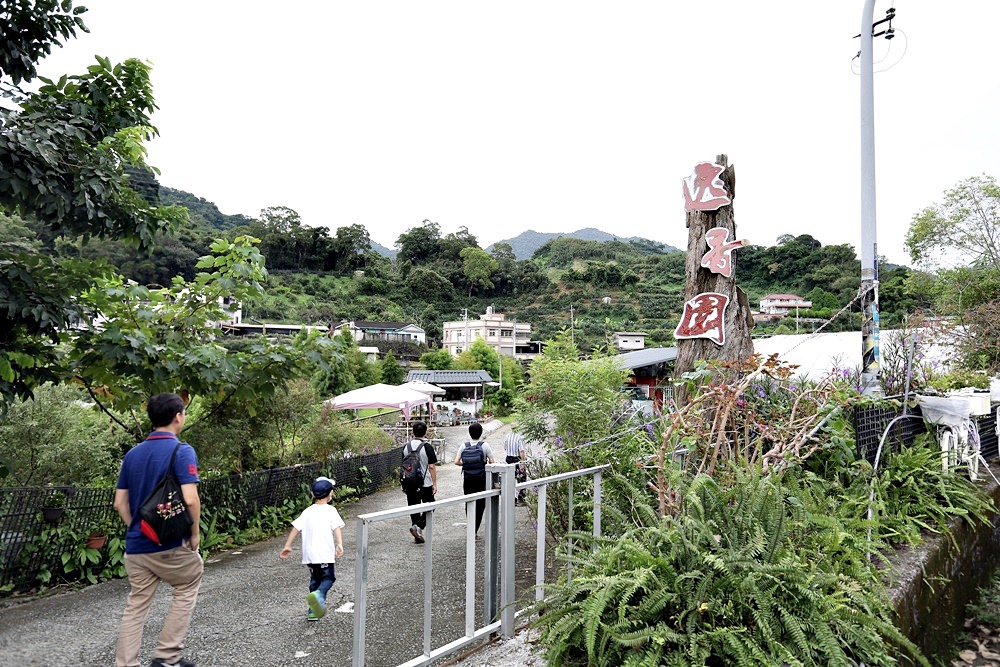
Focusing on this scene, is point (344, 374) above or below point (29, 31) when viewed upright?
below

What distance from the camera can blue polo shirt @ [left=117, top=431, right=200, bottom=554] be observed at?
320 centimetres

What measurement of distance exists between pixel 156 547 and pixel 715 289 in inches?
186

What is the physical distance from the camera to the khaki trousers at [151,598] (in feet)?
10.6

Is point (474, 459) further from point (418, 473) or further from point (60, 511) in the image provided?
point (60, 511)

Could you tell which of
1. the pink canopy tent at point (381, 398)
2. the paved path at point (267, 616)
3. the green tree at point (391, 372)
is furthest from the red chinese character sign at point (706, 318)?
the green tree at point (391, 372)

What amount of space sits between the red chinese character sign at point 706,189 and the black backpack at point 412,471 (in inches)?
146

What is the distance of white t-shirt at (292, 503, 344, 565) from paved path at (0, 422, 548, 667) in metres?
0.47

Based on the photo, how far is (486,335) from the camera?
242 ft

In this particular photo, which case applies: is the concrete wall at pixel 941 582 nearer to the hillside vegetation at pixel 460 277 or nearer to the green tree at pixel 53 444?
the green tree at pixel 53 444

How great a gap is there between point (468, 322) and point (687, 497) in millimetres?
73056

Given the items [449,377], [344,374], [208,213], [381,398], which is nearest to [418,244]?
[208,213]

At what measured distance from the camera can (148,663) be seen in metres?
3.89

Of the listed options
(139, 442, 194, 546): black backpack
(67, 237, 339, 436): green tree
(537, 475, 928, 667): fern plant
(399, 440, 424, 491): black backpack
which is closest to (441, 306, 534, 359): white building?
(399, 440, 424, 491): black backpack

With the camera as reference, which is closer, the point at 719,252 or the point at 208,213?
the point at 719,252
